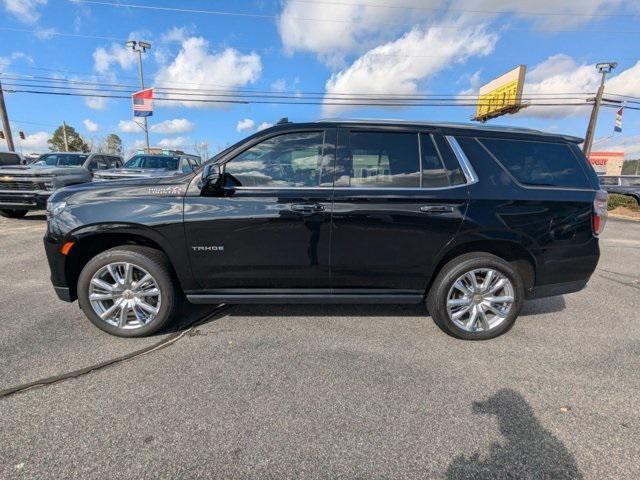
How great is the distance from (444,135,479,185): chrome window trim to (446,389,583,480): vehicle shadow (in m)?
1.86

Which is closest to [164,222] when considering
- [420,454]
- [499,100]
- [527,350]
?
[420,454]

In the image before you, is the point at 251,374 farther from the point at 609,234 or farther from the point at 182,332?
the point at 609,234

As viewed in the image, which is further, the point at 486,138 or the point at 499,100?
the point at 499,100

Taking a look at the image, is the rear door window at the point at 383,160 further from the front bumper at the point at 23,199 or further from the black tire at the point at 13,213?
the black tire at the point at 13,213

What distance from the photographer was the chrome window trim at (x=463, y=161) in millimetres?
3207

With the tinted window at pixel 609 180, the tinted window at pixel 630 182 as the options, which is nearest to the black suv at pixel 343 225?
the tinted window at pixel 630 182

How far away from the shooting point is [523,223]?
323 cm

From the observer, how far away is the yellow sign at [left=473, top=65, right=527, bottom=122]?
2731cm

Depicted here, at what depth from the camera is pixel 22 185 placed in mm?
9211

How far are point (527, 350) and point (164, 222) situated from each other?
334 cm

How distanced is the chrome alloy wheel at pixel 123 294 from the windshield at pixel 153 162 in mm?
8525

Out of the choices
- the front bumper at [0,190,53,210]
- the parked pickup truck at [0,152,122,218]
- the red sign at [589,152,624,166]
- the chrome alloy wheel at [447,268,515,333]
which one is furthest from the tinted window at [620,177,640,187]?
the red sign at [589,152,624,166]

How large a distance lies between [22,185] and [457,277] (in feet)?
35.1

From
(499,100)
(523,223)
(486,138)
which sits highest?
(499,100)
